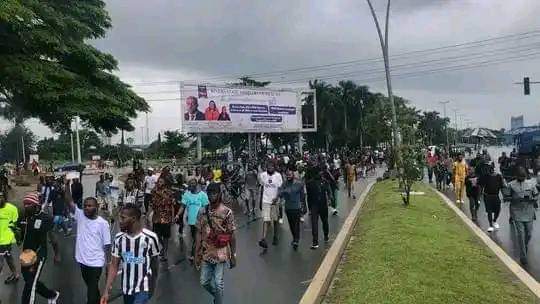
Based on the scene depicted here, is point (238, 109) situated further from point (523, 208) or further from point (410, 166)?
point (523, 208)

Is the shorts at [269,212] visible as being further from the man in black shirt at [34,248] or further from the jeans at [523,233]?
the man in black shirt at [34,248]

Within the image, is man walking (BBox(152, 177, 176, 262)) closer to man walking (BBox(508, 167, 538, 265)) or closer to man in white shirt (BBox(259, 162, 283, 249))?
man in white shirt (BBox(259, 162, 283, 249))

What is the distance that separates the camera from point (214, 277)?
21.5 ft

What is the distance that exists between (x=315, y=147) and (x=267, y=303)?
75330 millimetres

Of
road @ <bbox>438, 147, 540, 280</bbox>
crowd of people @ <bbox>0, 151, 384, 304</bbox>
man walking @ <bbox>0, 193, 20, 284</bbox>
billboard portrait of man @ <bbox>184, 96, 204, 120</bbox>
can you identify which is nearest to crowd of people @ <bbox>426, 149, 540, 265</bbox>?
road @ <bbox>438, 147, 540, 280</bbox>

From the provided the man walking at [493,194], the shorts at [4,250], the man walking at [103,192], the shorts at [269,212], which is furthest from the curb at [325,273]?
the man walking at [103,192]

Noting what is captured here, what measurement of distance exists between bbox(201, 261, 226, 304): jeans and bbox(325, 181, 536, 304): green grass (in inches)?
61.4

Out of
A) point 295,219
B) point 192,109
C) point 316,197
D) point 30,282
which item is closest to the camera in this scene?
point 30,282

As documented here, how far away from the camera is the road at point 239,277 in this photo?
830 cm

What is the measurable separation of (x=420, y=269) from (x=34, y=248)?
494 centimetres

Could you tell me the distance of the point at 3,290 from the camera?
30.5 feet

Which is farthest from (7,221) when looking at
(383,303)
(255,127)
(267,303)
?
(255,127)

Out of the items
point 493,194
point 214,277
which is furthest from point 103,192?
point 214,277

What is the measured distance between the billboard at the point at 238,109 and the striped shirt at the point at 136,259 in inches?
1665
